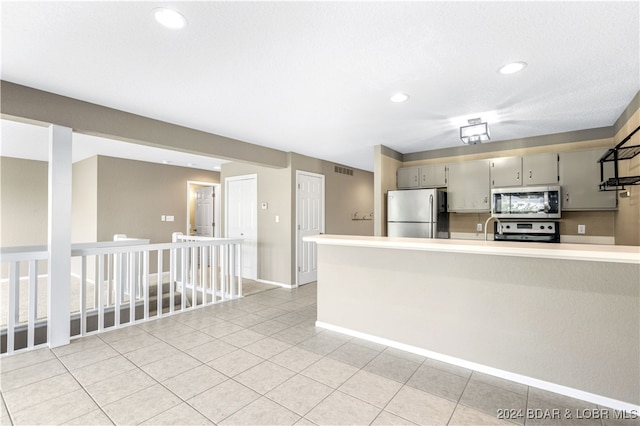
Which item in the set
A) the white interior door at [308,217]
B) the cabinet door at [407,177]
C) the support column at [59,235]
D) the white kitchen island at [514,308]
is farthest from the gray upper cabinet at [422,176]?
the support column at [59,235]

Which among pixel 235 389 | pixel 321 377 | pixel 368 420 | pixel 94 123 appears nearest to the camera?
pixel 368 420

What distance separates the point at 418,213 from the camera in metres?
4.46

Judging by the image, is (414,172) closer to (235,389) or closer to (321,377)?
(321,377)

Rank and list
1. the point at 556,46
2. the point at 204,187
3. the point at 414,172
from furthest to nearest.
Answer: the point at 204,187 < the point at 414,172 < the point at 556,46

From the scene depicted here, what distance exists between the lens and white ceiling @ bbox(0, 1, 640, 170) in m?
1.72

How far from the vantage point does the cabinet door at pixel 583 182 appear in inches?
141

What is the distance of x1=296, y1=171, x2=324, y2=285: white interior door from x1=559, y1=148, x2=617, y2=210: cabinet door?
12.6 feet

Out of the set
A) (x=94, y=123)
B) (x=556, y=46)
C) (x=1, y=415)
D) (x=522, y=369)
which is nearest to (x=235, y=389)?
(x=1, y=415)

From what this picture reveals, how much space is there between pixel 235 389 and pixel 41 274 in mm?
6476

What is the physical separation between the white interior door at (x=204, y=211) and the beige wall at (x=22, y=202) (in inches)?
121

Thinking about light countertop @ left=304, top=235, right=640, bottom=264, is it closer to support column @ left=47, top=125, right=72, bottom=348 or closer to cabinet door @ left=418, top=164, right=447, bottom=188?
cabinet door @ left=418, top=164, right=447, bottom=188

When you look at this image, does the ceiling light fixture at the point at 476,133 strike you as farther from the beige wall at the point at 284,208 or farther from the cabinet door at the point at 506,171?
the beige wall at the point at 284,208

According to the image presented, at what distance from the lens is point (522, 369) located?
2.28m

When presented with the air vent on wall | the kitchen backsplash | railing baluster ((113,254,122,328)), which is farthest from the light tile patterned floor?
the air vent on wall
